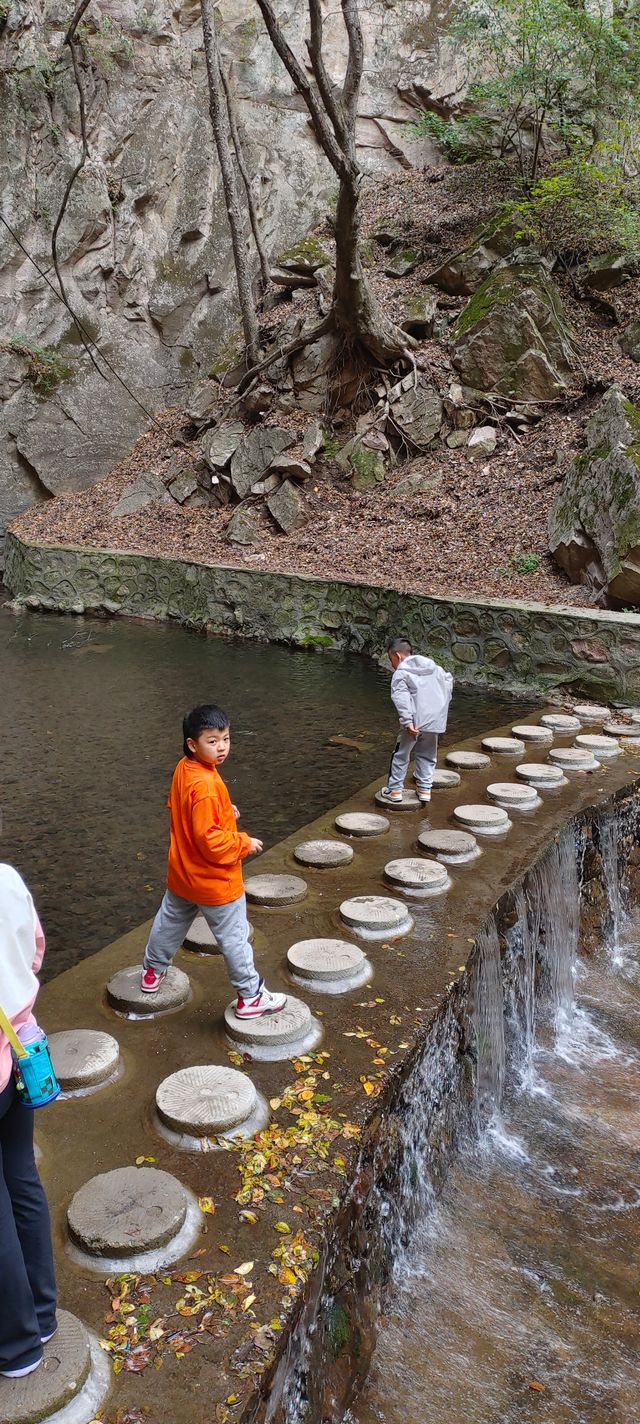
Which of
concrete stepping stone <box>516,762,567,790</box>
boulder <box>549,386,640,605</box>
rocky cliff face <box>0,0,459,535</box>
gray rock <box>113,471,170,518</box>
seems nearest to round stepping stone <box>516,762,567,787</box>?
concrete stepping stone <box>516,762,567,790</box>

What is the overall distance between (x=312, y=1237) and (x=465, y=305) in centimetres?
1745

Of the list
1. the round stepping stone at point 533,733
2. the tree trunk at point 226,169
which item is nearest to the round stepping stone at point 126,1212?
Result: the round stepping stone at point 533,733

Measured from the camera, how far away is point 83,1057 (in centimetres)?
297

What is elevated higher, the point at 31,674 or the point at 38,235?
the point at 38,235

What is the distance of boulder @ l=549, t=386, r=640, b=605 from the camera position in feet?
31.3

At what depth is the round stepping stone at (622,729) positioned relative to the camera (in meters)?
7.42

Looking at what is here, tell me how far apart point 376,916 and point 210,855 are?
1.38 metres

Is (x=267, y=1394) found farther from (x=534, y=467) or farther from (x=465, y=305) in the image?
(x=465, y=305)

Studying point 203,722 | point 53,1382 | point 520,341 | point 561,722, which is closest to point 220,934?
point 203,722

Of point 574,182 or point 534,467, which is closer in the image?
point 534,467

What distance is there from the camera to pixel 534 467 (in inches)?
539

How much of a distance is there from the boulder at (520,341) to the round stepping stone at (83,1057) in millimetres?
14215

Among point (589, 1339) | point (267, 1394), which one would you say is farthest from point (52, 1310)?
point (589, 1339)

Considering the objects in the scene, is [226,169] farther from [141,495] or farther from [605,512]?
[605,512]
